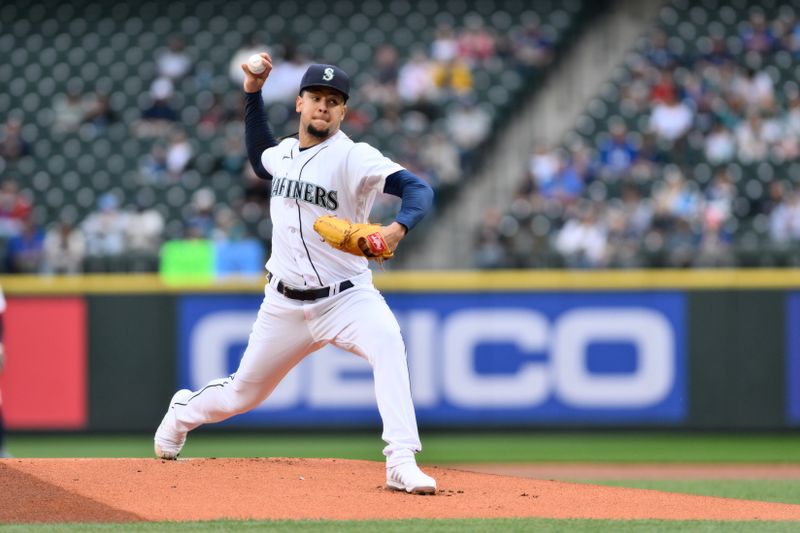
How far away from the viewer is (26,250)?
42.9 ft

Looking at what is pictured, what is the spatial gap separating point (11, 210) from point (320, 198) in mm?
9379

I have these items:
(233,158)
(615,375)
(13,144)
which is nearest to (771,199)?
(615,375)

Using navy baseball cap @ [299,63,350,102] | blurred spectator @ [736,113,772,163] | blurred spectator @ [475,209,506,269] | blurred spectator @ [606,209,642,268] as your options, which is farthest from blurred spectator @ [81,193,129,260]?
navy baseball cap @ [299,63,350,102]

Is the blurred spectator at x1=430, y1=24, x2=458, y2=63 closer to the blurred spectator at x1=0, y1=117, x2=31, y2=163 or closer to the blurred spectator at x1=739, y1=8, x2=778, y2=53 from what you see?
the blurred spectator at x1=739, y1=8, x2=778, y2=53

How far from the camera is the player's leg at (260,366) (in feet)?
19.4

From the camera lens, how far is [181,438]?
21.0 ft

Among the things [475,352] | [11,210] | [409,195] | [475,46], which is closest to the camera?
[409,195]

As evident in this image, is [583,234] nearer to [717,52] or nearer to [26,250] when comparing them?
[717,52]

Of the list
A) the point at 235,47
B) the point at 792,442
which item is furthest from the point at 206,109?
the point at 792,442

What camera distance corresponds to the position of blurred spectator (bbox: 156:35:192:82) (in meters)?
16.8

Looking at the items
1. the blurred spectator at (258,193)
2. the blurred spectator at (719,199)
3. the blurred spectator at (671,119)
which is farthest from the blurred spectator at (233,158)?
the blurred spectator at (719,199)

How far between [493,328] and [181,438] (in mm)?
5301

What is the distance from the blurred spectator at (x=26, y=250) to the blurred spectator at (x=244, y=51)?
128 inches

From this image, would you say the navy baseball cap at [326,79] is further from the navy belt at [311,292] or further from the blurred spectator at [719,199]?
the blurred spectator at [719,199]
